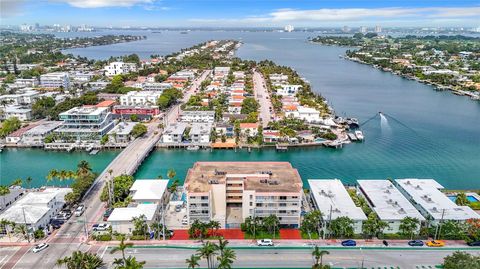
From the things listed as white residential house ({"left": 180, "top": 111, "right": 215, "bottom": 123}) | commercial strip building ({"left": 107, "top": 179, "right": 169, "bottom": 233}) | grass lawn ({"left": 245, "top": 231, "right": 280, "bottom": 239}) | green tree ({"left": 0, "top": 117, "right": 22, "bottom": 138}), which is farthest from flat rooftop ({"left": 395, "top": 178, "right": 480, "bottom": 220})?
green tree ({"left": 0, "top": 117, "right": 22, "bottom": 138})

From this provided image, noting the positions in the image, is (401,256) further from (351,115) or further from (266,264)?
(351,115)

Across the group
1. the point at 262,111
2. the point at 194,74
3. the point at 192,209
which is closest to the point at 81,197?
the point at 192,209

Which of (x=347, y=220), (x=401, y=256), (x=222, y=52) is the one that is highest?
(x=222, y=52)

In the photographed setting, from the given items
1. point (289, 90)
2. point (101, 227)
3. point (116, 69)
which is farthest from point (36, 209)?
point (116, 69)

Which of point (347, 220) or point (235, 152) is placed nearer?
point (347, 220)

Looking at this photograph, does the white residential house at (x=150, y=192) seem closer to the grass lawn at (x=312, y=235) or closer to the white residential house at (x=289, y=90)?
the grass lawn at (x=312, y=235)
